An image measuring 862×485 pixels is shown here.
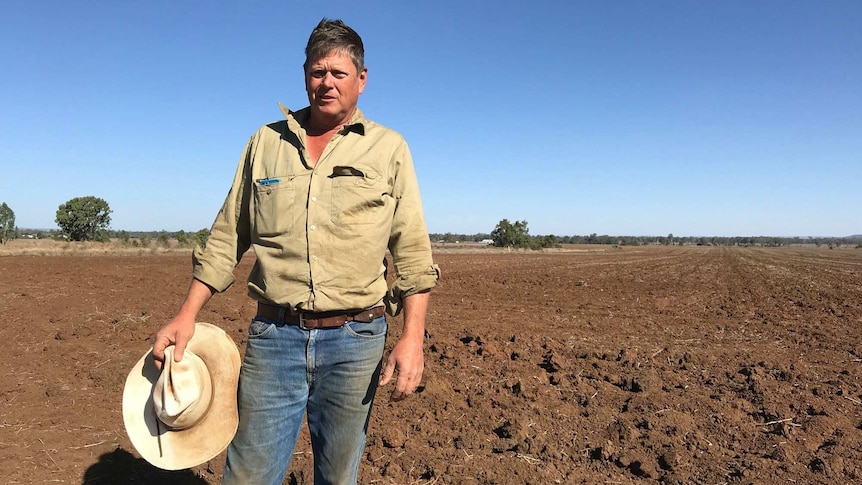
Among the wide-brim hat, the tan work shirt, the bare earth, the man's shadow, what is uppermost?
the tan work shirt

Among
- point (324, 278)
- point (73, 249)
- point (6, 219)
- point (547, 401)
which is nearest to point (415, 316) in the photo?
point (324, 278)

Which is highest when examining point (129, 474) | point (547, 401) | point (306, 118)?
point (306, 118)

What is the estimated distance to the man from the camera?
1967 mm

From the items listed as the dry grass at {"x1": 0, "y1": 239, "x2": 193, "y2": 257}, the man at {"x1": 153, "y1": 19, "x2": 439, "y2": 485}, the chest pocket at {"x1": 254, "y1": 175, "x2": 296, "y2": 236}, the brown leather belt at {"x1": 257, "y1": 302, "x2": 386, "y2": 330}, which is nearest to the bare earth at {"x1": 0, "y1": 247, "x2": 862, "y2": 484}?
the man at {"x1": 153, "y1": 19, "x2": 439, "y2": 485}

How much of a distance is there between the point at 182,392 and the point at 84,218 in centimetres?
7539

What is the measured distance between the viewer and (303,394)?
2.04 meters

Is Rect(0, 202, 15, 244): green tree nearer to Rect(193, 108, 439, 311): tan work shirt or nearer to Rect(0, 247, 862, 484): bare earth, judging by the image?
Rect(0, 247, 862, 484): bare earth

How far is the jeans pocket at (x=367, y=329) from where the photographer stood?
78.0 inches

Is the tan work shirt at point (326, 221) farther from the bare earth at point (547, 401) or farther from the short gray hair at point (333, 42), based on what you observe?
the bare earth at point (547, 401)

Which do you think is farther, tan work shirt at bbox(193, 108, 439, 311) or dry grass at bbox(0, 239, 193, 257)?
dry grass at bbox(0, 239, 193, 257)

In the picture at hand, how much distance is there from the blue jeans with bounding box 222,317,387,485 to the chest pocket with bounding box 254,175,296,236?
0.35 m

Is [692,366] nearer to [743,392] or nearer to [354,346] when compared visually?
[743,392]

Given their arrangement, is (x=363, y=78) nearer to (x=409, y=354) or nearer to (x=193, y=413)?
(x=409, y=354)

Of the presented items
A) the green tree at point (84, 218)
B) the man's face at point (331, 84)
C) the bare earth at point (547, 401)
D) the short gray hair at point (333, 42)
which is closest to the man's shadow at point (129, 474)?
the bare earth at point (547, 401)
